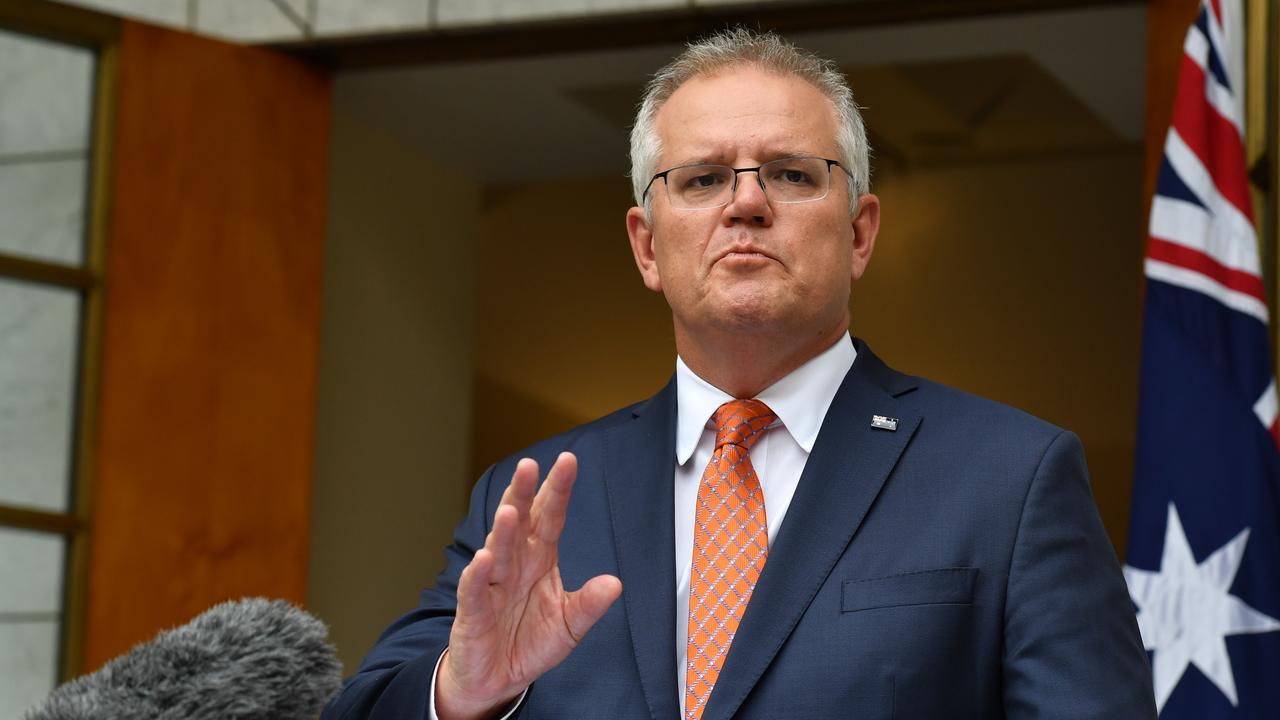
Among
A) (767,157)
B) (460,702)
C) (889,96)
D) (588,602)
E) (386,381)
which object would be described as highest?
(889,96)

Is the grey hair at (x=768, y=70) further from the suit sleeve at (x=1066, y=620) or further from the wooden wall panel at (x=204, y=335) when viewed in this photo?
the wooden wall panel at (x=204, y=335)

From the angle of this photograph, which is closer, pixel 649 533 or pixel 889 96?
pixel 649 533

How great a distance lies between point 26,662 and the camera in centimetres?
358

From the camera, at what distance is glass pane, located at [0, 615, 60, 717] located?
140 inches

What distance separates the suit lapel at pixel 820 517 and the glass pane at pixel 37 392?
2.46m

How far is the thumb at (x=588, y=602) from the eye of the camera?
1391 millimetres

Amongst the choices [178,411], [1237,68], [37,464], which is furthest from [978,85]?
[37,464]

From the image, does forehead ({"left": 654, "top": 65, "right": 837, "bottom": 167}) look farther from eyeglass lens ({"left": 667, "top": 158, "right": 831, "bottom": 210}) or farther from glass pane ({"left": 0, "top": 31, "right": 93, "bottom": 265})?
glass pane ({"left": 0, "top": 31, "right": 93, "bottom": 265})

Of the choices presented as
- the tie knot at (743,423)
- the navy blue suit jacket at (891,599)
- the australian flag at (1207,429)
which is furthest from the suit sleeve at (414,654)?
the australian flag at (1207,429)

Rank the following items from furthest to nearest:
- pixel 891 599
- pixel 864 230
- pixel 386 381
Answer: pixel 386 381 → pixel 864 230 → pixel 891 599

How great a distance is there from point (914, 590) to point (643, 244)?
64cm

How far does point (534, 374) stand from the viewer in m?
7.43

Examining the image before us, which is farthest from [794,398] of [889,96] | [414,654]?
[889,96]

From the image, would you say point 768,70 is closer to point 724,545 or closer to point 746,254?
point 746,254
